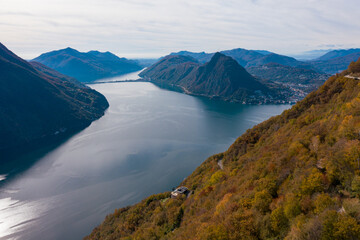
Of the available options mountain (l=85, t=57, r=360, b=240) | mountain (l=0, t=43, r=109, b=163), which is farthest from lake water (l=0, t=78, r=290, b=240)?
mountain (l=85, t=57, r=360, b=240)

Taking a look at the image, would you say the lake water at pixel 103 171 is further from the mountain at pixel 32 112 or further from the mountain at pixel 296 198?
the mountain at pixel 296 198

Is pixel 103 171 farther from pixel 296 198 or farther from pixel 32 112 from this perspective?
pixel 32 112

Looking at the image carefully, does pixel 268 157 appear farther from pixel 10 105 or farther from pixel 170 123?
pixel 10 105

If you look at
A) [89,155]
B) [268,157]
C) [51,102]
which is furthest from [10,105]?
[268,157]

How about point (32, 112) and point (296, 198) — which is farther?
point (32, 112)

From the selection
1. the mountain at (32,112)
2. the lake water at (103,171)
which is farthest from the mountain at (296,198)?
the mountain at (32,112)

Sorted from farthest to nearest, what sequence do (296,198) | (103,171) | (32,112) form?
(32,112)
(103,171)
(296,198)

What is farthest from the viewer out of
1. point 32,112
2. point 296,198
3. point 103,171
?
point 32,112

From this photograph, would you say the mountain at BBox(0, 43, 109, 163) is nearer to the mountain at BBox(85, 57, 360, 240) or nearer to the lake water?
the lake water

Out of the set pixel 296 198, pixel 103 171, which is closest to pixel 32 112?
pixel 103 171
